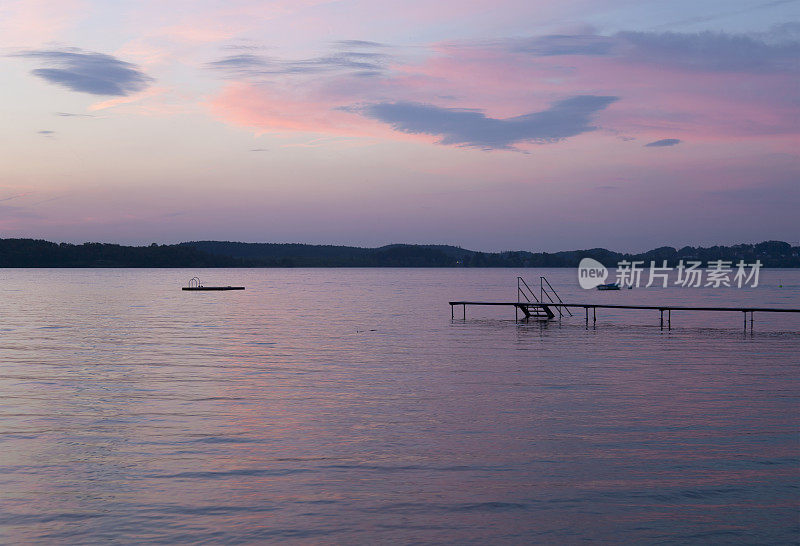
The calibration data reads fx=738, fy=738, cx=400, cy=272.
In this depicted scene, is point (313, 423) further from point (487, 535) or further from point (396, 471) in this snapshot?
point (487, 535)

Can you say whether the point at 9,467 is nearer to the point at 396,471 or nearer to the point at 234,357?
the point at 396,471

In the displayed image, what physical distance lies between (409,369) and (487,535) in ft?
72.4

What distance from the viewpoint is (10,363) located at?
117ft

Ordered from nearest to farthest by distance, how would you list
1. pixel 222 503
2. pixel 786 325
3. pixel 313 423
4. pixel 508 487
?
pixel 222 503
pixel 508 487
pixel 313 423
pixel 786 325

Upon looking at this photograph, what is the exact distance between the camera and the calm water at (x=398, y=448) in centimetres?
1278

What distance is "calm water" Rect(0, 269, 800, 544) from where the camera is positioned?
12781 mm

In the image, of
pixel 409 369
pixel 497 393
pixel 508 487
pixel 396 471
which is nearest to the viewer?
pixel 508 487

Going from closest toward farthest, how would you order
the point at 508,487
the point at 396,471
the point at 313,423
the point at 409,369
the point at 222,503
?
1. the point at 222,503
2. the point at 508,487
3. the point at 396,471
4. the point at 313,423
5. the point at 409,369

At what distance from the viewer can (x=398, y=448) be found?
18.1m

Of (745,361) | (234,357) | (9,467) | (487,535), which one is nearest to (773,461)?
(487,535)

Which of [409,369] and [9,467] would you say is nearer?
[9,467]

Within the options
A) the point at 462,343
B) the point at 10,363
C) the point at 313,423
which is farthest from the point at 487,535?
the point at 462,343

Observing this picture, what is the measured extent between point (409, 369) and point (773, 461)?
19.2 m

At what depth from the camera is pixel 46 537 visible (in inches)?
478
